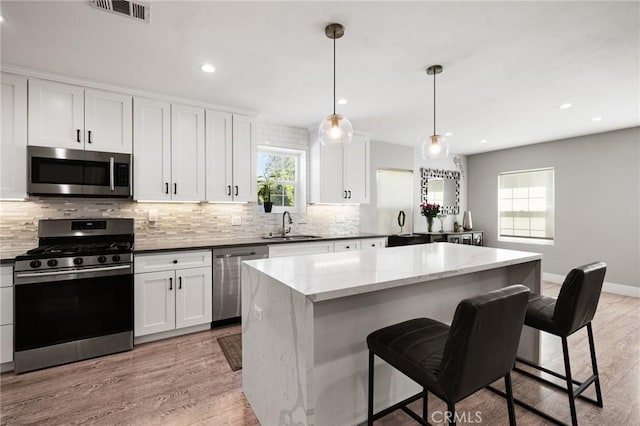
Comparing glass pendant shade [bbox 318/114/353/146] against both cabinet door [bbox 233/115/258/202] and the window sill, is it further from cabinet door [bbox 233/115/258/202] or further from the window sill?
the window sill

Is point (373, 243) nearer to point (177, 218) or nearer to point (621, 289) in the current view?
point (177, 218)

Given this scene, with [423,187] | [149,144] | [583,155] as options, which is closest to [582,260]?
[583,155]

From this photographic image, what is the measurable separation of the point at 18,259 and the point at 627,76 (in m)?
5.51

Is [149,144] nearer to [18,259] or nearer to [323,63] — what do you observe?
[18,259]

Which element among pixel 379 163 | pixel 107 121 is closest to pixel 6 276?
pixel 107 121

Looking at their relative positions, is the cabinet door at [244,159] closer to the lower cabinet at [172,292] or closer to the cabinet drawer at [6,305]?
the lower cabinet at [172,292]

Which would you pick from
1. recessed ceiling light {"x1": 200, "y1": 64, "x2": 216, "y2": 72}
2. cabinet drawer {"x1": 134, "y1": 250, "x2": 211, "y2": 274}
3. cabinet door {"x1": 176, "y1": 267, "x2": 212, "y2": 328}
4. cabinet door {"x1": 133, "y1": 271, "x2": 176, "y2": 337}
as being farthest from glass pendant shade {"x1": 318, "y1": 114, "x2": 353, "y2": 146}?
cabinet door {"x1": 133, "y1": 271, "x2": 176, "y2": 337}

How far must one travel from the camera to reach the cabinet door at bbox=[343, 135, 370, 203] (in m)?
4.72

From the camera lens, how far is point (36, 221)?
9.70ft

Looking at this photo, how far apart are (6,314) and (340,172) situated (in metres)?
3.83

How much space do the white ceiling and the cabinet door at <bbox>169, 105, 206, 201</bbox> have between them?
266mm

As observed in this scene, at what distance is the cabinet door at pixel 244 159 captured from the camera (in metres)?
3.78

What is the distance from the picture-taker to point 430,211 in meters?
5.78

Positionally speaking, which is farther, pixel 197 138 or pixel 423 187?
pixel 423 187
